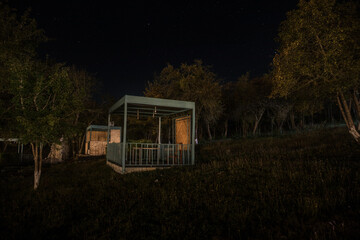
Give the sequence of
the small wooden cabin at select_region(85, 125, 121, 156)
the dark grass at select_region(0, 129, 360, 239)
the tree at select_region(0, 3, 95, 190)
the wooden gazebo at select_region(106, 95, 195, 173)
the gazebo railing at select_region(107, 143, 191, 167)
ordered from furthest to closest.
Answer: the small wooden cabin at select_region(85, 125, 121, 156)
the gazebo railing at select_region(107, 143, 191, 167)
the wooden gazebo at select_region(106, 95, 195, 173)
the tree at select_region(0, 3, 95, 190)
the dark grass at select_region(0, 129, 360, 239)

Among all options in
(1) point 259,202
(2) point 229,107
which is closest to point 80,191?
(1) point 259,202

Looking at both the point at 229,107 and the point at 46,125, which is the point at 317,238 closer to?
the point at 46,125

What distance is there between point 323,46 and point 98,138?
18.6 meters

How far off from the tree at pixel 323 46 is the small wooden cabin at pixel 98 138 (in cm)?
1508

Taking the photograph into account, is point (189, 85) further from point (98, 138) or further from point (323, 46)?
point (323, 46)

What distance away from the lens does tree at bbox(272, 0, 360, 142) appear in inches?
348

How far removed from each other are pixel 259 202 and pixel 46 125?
264 inches

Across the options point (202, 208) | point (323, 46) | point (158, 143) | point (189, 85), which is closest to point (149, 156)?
point (158, 143)

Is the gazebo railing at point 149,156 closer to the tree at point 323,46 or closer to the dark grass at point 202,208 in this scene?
the dark grass at point 202,208

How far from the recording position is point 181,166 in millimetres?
9133

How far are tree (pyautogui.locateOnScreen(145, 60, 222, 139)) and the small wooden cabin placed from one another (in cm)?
506

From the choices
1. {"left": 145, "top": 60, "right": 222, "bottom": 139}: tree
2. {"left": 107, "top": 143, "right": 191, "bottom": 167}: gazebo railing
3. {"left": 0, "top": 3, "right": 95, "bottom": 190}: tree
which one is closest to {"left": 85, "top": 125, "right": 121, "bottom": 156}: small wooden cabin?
{"left": 145, "top": 60, "right": 222, "bottom": 139}: tree

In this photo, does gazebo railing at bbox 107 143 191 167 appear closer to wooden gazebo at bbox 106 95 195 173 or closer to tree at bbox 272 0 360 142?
wooden gazebo at bbox 106 95 195 173

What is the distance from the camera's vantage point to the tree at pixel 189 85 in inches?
718
